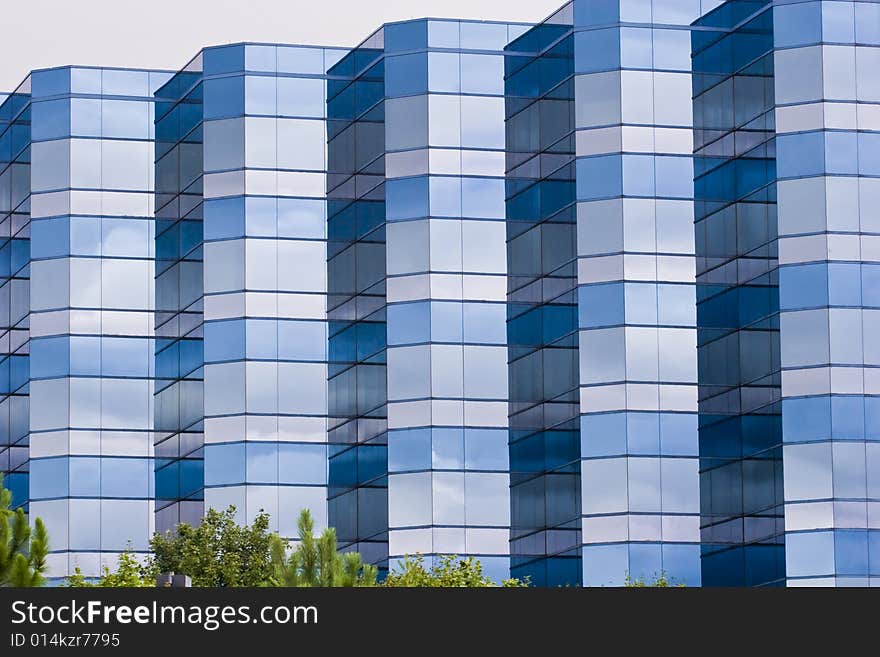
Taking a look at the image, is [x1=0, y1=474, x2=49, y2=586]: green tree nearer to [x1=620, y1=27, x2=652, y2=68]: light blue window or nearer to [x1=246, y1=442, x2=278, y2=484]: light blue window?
[x1=246, y1=442, x2=278, y2=484]: light blue window

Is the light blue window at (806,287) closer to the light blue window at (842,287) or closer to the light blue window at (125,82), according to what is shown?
the light blue window at (842,287)

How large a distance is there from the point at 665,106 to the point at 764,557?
19522 mm

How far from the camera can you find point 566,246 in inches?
3580

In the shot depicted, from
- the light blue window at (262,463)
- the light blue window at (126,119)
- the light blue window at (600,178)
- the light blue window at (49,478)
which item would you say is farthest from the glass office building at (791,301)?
the light blue window at (49,478)

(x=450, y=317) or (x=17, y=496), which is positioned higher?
(x=450, y=317)

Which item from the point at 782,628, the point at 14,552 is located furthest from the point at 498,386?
the point at 782,628

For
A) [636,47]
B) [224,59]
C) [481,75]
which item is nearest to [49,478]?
[224,59]

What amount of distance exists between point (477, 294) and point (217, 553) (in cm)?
1614

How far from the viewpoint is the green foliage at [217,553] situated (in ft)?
274

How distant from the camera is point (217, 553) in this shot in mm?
85938

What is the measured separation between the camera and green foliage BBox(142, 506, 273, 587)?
3287 inches

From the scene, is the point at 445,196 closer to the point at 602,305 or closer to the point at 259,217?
the point at 259,217

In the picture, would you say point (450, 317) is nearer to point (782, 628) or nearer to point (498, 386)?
point (498, 386)

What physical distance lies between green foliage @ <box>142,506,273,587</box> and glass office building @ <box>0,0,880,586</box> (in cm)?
492
